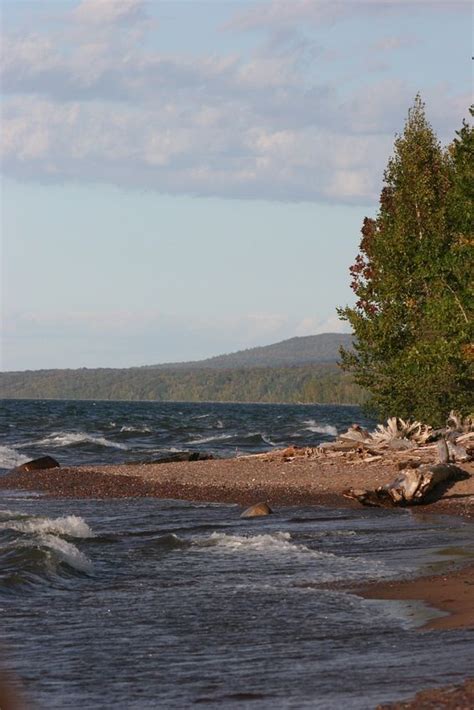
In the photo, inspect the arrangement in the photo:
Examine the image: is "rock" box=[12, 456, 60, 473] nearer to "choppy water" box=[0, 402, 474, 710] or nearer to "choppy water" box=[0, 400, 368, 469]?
"choppy water" box=[0, 400, 368, 469]

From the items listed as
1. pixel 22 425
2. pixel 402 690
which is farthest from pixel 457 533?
pixel 22 425

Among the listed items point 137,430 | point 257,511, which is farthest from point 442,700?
point 137,430

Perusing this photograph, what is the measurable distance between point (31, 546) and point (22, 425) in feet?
239

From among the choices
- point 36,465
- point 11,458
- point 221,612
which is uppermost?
point 11,458

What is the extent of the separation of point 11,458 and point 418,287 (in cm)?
2229

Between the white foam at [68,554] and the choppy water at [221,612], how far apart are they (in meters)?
0.04

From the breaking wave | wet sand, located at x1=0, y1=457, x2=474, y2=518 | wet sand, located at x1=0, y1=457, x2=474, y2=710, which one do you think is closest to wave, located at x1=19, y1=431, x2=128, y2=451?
wet sand, located at x1=0, y1=457, x2=474, y2=710

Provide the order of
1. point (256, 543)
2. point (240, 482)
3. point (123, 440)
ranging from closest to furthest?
point (256, 543) → point (240, 482) → point (123, 440)

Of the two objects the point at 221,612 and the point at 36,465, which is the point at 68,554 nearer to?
the point at 221,612

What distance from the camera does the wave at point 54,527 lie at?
24.4 meters

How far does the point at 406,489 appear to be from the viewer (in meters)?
29.7

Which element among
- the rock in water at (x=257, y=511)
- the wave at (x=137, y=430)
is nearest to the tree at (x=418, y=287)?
the rock in water at (x=257, y=511)

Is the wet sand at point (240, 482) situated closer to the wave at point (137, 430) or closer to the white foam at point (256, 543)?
the white foam at point (256, 543)

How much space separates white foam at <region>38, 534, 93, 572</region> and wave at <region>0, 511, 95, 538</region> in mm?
2334
